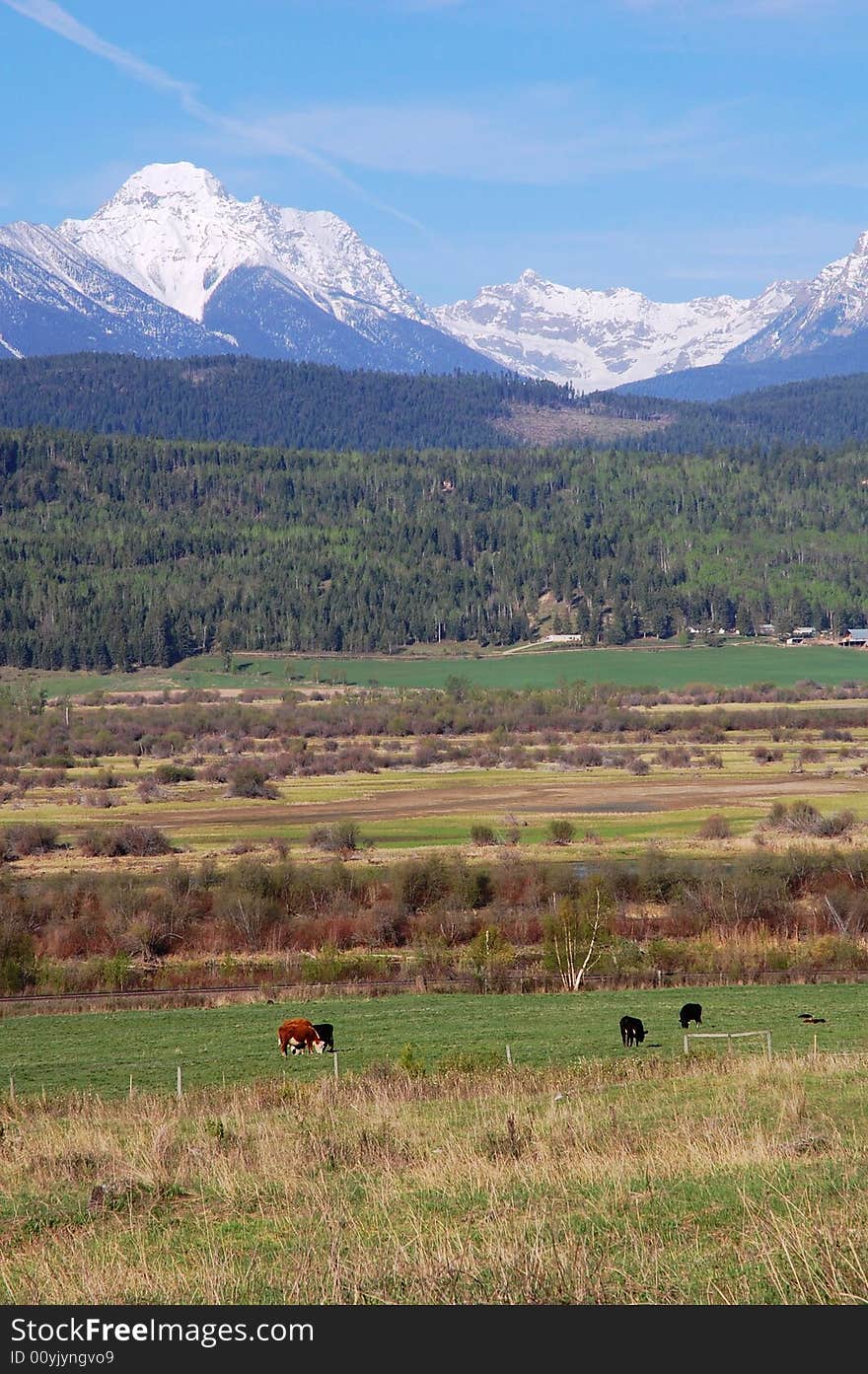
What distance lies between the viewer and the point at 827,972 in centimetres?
4472

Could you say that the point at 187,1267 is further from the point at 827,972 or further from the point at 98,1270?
the point at 827,972

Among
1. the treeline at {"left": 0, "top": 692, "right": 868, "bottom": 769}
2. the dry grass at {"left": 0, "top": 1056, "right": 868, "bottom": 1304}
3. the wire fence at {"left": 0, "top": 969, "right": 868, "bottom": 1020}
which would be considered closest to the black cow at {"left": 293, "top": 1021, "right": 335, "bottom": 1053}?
the dry grass at {"left": 0, "top": 1056, "right": 868, "bottom": 1304}

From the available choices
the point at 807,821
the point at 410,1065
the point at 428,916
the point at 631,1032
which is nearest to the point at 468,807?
the point at 807,821

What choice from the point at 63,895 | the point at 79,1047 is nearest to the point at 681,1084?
the point at 79,1047

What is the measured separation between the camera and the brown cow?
31734 millimetres

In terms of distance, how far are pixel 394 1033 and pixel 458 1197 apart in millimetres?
19627

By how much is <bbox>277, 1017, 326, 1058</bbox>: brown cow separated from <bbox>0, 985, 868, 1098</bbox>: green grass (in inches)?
18.0

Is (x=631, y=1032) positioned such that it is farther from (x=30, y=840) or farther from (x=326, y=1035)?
(x=30, y=840)

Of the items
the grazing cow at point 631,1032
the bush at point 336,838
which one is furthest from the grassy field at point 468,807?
the grazing cow at point 631,1032

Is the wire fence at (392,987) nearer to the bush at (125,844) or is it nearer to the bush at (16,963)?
the bush at (16,963)

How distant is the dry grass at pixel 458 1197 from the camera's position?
37.6ft

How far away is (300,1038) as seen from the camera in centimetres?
3177

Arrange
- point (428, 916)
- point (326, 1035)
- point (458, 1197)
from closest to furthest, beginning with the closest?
point (458, 1197) < point (326, 1035) < point (428, 916)

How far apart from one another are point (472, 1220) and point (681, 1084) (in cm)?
1029
